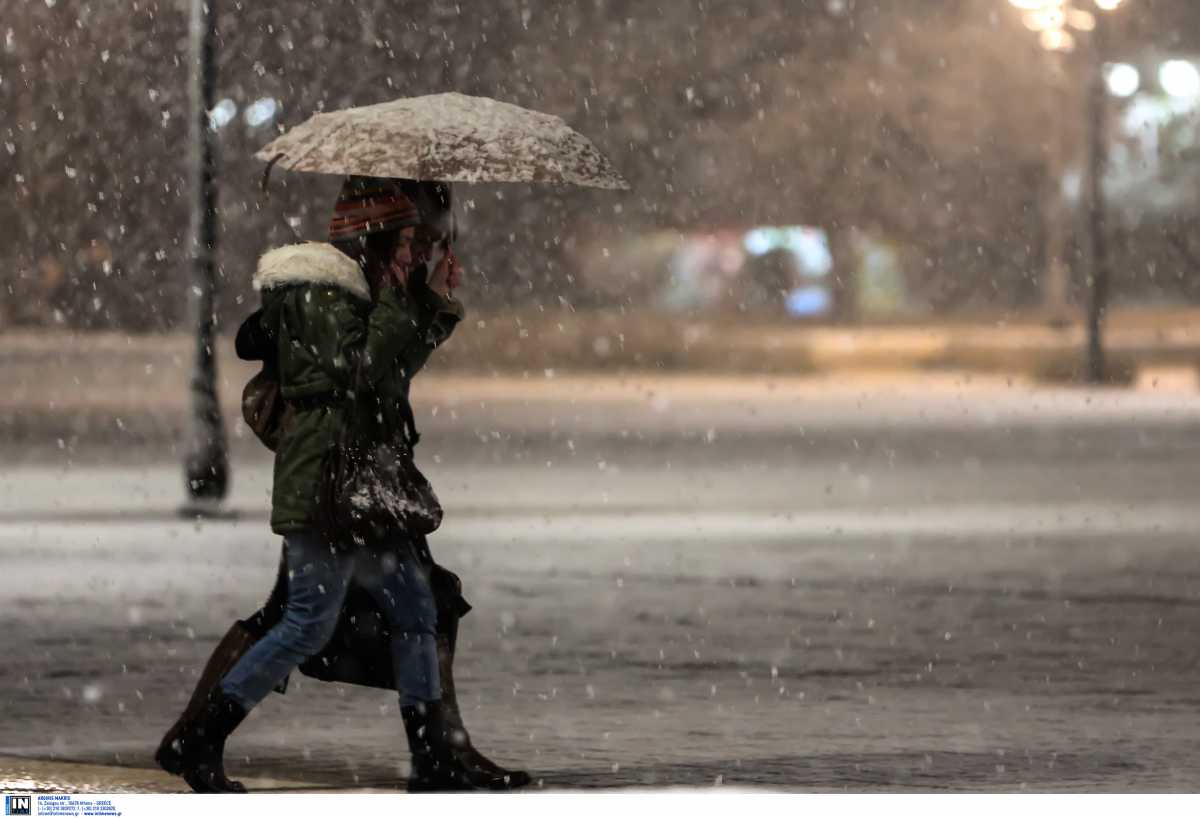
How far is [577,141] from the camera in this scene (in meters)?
7.36

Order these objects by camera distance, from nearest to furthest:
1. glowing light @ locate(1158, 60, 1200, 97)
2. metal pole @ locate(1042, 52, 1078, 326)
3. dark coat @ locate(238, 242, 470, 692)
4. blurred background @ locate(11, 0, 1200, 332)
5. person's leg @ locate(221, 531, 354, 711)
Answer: dark coat @ locate(238, 242, 470, 692)
person's leg @ locate(221, 531, 354, 711)
blurred background @ locate(11, 0, 1200, 332)
metal pole @ locate(1042, 52, 1078, 326)
glowing light @ locate(1158, 60, 1200, 97)

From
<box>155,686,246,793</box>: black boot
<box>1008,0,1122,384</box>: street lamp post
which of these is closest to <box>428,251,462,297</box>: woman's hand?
<box>155,686,246,793</box>: black boot

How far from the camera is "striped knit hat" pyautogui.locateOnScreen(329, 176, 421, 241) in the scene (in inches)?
279

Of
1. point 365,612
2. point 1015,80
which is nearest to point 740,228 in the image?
point 1015,80

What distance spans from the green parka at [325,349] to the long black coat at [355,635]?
0.34 m

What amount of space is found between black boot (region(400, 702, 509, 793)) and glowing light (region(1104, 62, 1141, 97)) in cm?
5882

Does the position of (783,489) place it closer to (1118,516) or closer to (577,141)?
(1118,516)

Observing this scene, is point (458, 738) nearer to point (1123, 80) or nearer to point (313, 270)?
point (313, 270)

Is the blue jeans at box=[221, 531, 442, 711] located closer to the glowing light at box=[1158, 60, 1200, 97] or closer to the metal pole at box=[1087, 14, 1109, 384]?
the metal pole at box=[1087, 14, 1109, 384]

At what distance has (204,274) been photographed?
18547 mm

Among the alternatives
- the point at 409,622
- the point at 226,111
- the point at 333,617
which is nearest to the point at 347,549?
the point at 333,617

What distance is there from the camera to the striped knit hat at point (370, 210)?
709 cm

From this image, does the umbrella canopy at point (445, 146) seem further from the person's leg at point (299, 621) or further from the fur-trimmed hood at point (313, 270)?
the person's leg at point (299, 621)
